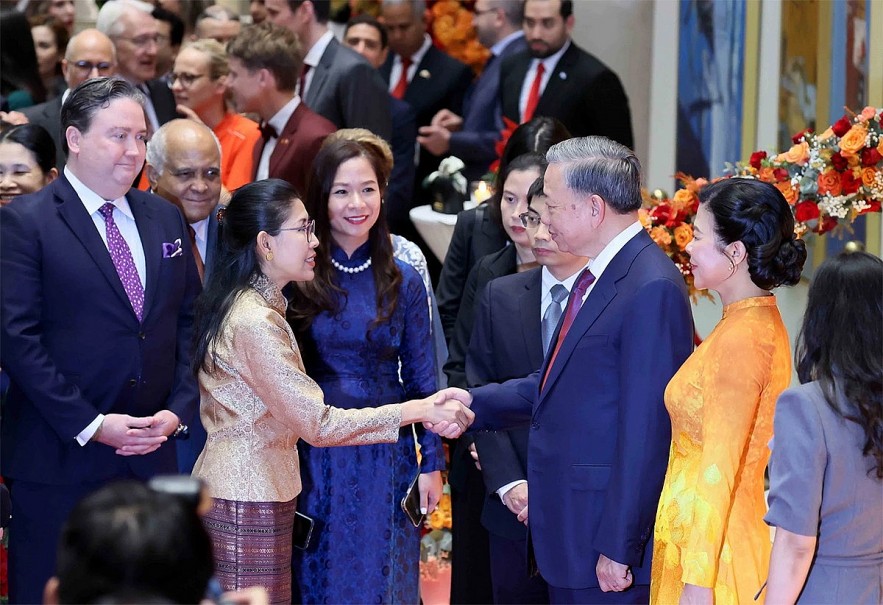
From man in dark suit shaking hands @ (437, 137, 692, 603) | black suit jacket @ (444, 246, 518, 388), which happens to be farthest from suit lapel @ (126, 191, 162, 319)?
man in dark suit shaking hands @ (437, 137, 692, 603)

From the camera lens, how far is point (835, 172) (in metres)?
4.18

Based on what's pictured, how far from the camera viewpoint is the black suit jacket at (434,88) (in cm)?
794

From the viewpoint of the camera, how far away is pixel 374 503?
13.3 ft

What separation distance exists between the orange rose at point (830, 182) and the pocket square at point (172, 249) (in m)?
2.10

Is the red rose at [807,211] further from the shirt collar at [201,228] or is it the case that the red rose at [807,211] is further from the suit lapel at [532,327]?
the shirt collar at [201,228]

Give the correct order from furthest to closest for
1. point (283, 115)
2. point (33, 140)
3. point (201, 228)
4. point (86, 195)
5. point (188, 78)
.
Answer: point (188, 78) < point (283, 115) < point (201, 228) < point (33, 140) < point (86, 195)

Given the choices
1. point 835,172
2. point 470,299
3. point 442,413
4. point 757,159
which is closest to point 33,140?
point 470,299

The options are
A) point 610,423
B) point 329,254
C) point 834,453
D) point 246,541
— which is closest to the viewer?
point 834,453

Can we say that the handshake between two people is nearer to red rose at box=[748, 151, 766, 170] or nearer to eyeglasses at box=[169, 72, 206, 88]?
red rose at box=[748, 151, 766, 170]

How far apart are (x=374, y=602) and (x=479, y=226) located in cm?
146

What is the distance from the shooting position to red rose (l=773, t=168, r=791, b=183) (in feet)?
14.2

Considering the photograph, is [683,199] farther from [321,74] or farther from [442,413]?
[321,74]

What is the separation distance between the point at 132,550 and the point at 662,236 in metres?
3.27

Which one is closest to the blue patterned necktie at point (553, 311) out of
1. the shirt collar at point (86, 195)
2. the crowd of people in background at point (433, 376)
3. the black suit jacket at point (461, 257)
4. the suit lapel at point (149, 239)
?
the crowd of people in background at point (433, 376)
